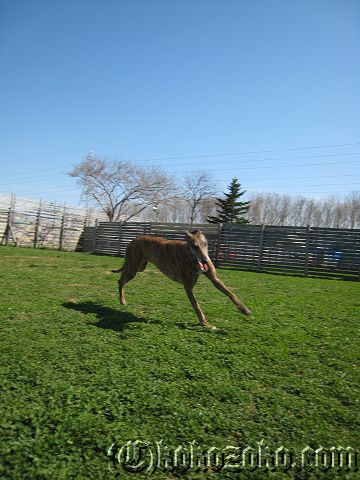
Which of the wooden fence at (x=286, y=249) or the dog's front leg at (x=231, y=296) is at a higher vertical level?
the wooden fence at (x=286, y=249)

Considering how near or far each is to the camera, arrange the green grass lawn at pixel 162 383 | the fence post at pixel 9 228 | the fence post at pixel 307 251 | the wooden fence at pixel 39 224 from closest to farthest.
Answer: the green grass lawn at pixel 162 383, the fence post at pixel 307 251, the fence post at pixel 9 228, the wooden fence at pixel 39 224

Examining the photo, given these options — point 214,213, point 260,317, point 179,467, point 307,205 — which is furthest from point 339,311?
point 307,205

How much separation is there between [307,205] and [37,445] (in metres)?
68.4

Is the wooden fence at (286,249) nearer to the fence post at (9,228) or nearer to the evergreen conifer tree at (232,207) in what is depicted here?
the fence post at (9,228)

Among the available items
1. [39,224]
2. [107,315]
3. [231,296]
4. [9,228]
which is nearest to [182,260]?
[231,296]

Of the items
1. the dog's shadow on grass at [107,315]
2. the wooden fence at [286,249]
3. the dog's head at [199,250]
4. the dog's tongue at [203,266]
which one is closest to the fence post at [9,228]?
the wooden fence at [286,249]

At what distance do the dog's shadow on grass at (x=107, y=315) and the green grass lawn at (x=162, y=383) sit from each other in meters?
0.03

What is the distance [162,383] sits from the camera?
9.87 feet

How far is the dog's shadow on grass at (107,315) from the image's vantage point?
4688mm

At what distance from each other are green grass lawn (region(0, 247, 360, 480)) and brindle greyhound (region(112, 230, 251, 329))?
49 cm

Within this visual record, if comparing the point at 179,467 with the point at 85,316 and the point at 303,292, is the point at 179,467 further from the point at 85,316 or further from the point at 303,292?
the point at 303,292

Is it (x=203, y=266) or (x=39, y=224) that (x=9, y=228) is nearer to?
(x=39, y=224)

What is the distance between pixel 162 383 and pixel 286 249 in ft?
45.1

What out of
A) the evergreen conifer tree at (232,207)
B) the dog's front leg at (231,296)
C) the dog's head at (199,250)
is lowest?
the dog's front leg at (231,296)
